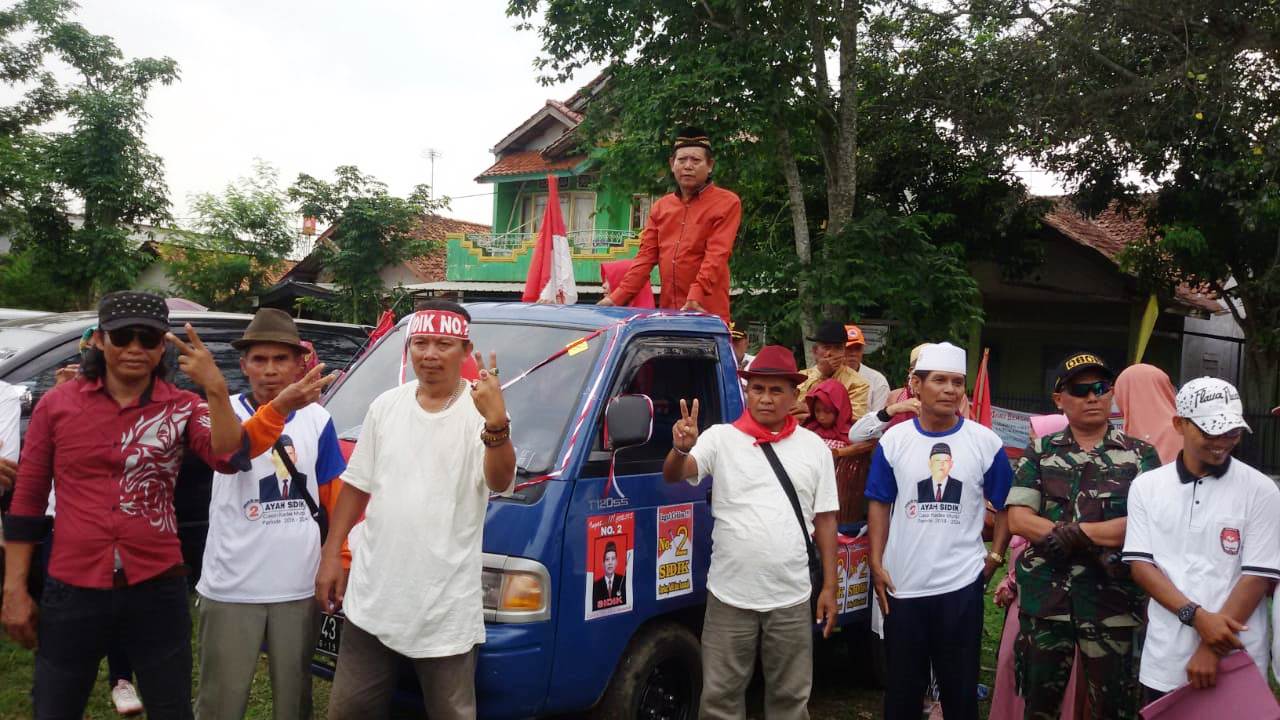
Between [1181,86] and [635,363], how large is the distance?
11870 mm

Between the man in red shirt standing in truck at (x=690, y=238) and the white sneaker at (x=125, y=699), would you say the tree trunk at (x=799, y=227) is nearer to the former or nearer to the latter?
the man in red shirt standing in truck at (x=690, y=238)

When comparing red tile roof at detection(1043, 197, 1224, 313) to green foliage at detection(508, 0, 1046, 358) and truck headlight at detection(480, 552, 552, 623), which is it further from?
truck headlight at detection(480, 552, 552, 623)

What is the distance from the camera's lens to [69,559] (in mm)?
3254

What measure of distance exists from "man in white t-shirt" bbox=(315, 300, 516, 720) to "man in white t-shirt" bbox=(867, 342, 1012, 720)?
1.94m

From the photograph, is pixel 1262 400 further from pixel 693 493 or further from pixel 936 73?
pixel 693 493

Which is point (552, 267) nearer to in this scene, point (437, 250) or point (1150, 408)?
point (1150, 408)

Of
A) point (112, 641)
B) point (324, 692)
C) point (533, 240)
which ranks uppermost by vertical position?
point (533, 240)

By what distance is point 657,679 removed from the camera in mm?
4297

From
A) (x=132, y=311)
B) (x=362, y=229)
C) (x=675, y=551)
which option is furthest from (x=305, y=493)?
(x=362, y=229)

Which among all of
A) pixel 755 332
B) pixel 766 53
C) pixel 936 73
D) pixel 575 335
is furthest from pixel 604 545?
pixel 936 73

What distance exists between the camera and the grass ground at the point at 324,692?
5.13 meters

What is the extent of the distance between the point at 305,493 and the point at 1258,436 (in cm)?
1896

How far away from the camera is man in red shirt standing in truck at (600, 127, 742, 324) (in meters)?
5.61

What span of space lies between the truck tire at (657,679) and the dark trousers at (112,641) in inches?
63.9
